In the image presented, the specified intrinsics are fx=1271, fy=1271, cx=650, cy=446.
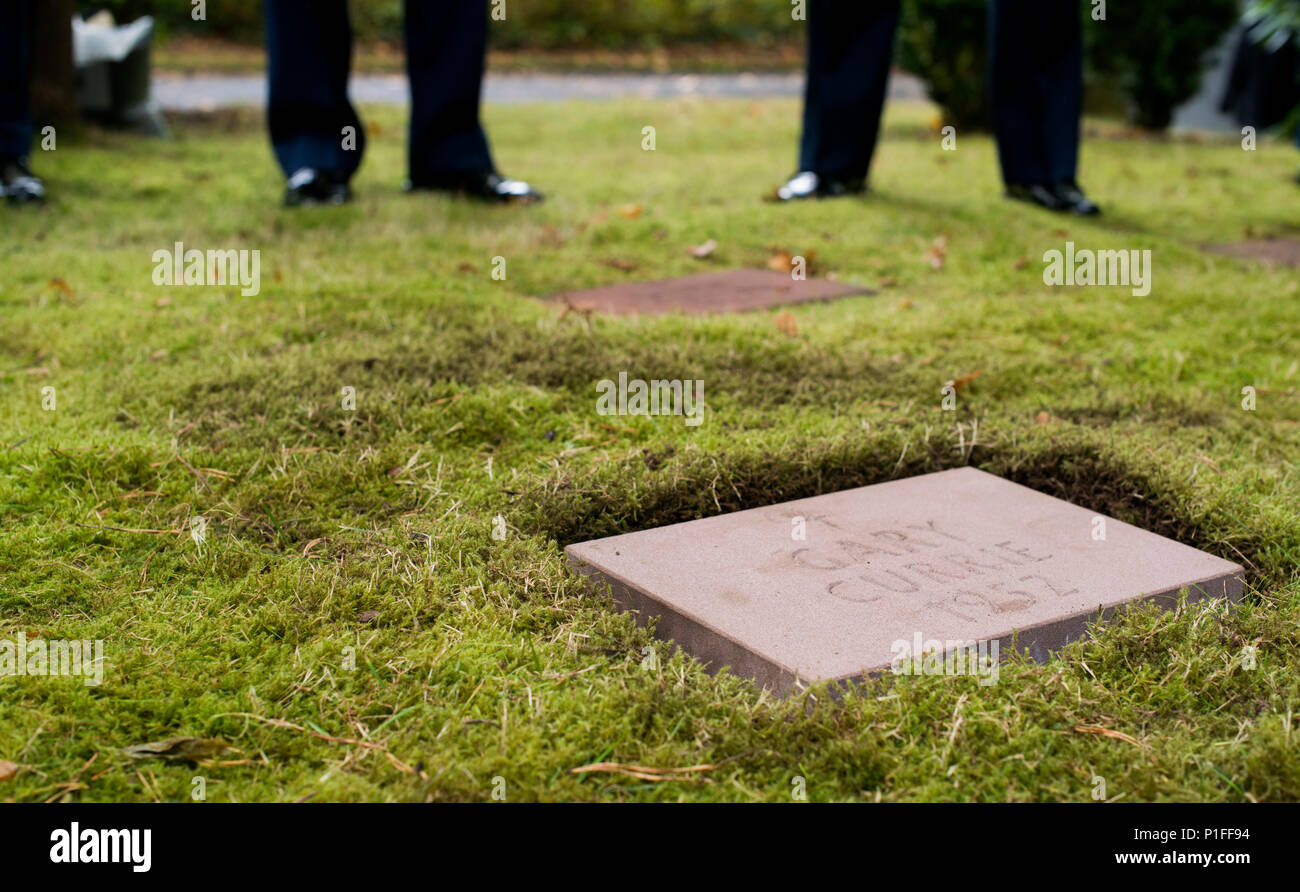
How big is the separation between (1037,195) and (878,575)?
3.98 metres

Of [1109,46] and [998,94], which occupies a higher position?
[1109,46]

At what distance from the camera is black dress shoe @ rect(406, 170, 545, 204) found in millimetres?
5277

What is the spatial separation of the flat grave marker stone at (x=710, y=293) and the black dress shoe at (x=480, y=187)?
140 centimetres

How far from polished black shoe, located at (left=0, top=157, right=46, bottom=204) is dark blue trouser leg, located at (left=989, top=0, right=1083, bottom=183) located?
13.1 feet

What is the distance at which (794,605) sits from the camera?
1.93m

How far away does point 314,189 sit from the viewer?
511 cm

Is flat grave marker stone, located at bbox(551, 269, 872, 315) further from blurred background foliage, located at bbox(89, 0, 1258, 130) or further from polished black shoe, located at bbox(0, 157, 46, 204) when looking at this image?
→ blurred background foliage, located at bbox(89, 0, 1258, 130)

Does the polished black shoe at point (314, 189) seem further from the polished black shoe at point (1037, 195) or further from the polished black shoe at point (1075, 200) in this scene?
the polished black shoe at point (1075, 200)

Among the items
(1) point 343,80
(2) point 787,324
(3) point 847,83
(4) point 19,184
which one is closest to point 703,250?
(2) point 787,324

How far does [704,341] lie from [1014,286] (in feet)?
4.49

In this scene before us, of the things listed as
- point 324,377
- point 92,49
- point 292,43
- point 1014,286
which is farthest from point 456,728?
point 92,49

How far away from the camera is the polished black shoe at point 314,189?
16.7 ft

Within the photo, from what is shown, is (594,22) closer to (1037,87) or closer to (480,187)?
(1037,87)
